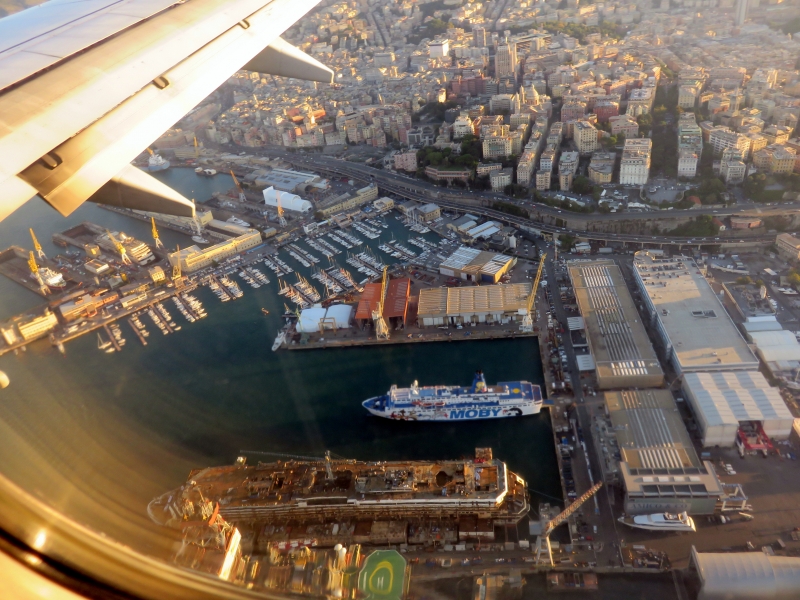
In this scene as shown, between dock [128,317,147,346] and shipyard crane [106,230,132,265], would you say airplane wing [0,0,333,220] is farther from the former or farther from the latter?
shipyard crane [106,230,132,265]

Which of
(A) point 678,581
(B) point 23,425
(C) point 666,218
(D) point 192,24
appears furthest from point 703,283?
(B) point 23,425

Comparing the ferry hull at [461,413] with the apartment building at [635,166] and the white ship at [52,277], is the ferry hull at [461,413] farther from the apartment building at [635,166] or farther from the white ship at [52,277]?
the apartment building at [635,166]

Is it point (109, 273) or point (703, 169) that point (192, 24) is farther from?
point (703, 169)

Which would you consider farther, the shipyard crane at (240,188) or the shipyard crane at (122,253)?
the shipyard crane at (240,188)

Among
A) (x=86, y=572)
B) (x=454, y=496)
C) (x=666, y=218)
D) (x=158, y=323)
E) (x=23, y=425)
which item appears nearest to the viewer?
(x=86, y=572)

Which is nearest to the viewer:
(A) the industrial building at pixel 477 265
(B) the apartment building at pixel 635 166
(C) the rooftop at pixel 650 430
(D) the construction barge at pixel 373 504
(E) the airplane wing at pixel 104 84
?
(E) the airplane wing at pixel 104 84

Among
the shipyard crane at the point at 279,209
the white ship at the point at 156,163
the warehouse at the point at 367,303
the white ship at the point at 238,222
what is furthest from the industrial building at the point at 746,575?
the white ship at the point at 156,163
